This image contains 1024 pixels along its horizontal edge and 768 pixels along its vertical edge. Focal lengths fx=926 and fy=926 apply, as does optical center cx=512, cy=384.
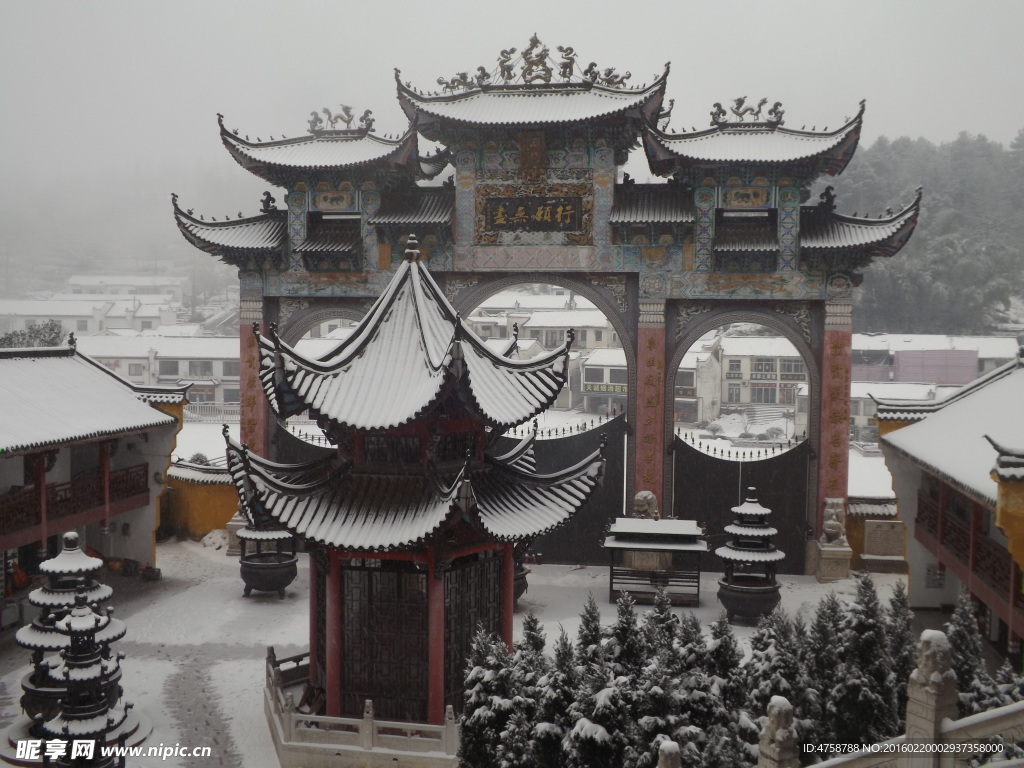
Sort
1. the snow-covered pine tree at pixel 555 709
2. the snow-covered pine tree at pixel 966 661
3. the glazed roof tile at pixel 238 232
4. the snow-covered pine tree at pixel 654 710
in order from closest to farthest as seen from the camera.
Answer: the snow-covered pine tree at pixel 654 710
the snow-covered pine tree at pixel 555 709
the snow-covered pine tree at pixel 966 661
the glazed roof tile at pixel 238 232

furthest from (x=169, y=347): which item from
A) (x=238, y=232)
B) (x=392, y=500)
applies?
(x=392, y=500)

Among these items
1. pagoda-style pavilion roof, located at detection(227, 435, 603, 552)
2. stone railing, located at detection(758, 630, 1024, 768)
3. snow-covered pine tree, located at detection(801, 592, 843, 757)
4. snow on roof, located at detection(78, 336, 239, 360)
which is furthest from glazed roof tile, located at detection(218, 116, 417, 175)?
snow on roof, located at detection(78, 336, 239, 360)

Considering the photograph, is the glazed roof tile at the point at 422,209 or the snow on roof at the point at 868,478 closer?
the glazed roof tile at the point at 422,209

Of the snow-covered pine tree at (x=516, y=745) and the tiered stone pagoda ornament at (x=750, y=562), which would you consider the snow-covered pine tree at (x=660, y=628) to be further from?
the tiered stone pagoda ornament at (x=750, y=562)

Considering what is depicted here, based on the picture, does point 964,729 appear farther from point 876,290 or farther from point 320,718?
point 876,290

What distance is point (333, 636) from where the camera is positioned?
11.0m

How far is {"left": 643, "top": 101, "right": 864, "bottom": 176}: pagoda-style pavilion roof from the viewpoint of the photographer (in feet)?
61.8

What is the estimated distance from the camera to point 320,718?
1070cm

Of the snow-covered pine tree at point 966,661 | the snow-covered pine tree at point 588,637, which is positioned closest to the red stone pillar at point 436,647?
the snow-covered pine tree at point 588,637

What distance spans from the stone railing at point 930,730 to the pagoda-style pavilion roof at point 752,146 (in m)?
14.5

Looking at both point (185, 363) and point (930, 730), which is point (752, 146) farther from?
point (185, 363)

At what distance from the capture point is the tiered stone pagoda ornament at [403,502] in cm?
1053

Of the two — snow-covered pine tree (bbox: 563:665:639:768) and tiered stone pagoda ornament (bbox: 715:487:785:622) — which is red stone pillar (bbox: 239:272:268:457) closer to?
tiered stone pagoda ornament (bbox: 715:487:785:622)

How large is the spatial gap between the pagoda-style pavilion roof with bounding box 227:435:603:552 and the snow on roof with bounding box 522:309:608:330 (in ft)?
132
